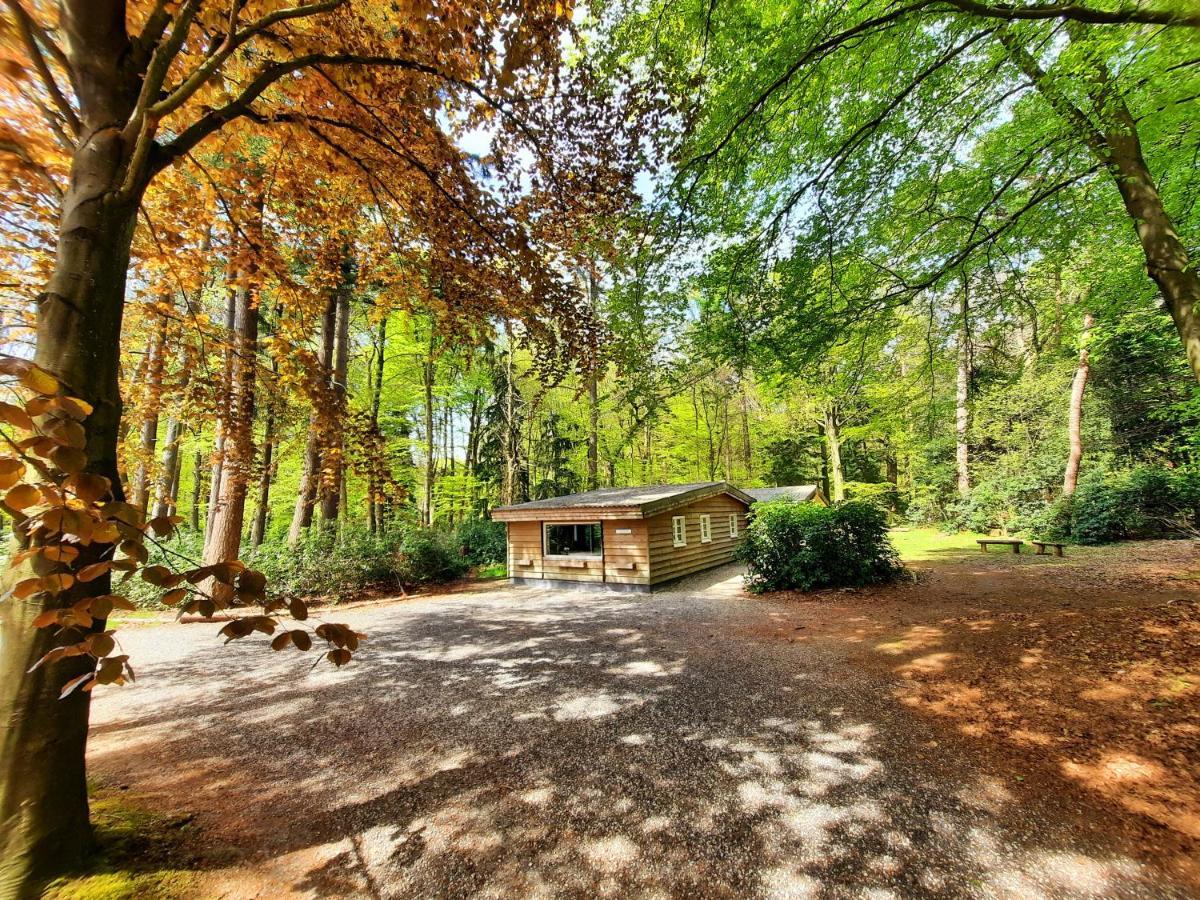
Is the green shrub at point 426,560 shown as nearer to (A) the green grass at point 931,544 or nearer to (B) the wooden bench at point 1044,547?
(A) the green grass at point 931,544

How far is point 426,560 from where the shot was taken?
1357 centimetres

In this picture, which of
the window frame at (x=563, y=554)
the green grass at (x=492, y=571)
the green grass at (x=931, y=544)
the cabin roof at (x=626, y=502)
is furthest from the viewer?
the green grass at (x=492, y=571)

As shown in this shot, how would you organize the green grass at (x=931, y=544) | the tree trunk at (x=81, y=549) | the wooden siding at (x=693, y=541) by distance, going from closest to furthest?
1. the tree trunk at (x=81, y=549)
2. the wooden siding at (x=693, y=541)
3. the green grass at (x=931, y=544)

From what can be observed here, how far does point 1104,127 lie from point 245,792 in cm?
976

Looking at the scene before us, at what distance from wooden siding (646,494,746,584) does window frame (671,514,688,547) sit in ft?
0.25

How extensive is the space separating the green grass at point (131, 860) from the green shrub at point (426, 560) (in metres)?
10.1

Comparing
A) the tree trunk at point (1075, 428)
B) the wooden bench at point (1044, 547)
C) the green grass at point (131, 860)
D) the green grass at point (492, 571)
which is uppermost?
the tree trunk at point (1075, 428)

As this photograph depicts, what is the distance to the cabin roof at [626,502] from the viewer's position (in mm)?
11648

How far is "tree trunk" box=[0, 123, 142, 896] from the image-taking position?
1953 millimetres

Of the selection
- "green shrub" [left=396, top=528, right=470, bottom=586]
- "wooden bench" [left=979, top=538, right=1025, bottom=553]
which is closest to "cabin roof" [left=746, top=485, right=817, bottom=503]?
"wooden bench" [left=979, top=538, right=1025, bottom=553]

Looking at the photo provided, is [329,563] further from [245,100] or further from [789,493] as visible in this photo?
[789,493]

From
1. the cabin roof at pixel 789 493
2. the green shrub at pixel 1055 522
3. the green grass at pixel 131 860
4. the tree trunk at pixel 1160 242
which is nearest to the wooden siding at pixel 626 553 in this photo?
the tree trunk at pixel 1160 242

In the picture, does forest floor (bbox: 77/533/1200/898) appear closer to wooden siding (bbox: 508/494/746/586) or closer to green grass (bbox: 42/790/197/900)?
green grass (bbox: 42/790/197/900)

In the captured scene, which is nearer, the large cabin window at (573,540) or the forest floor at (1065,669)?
the forest floor at (1065,669)
